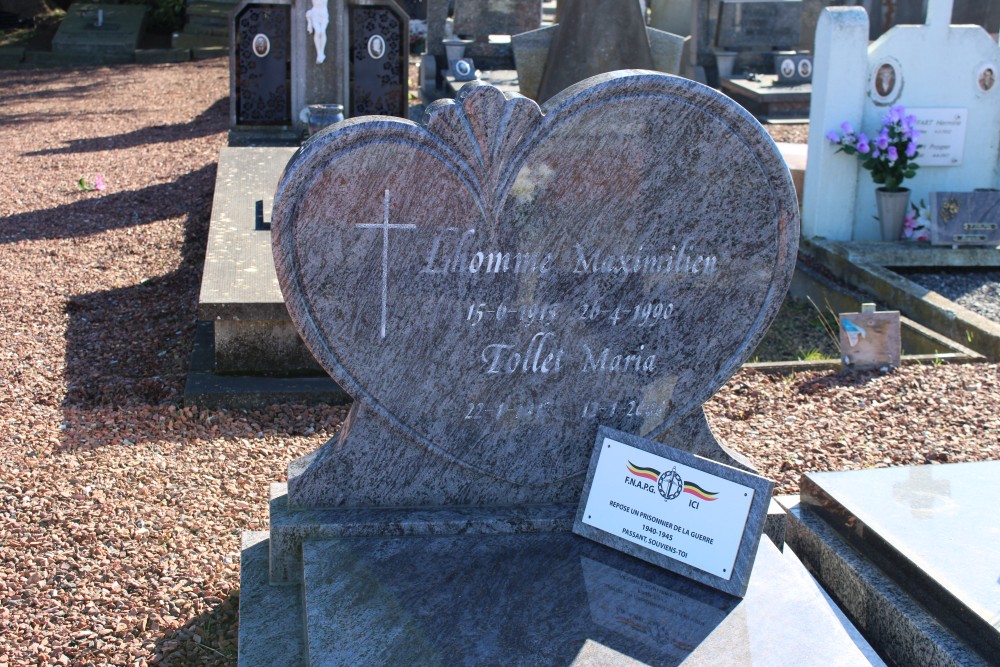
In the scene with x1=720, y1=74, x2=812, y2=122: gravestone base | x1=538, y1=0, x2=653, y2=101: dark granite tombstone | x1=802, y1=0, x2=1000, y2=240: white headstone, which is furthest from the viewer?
x1=720, y1=74, x2=812, y2=122: gravestone base

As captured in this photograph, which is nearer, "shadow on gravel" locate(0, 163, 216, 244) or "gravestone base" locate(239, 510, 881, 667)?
"gravestone base" locate(239, 510, 881, 667)

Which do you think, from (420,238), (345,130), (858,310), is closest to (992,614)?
(420,238)

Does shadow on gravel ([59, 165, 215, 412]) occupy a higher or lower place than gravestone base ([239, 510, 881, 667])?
lower

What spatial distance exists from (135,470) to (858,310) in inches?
177

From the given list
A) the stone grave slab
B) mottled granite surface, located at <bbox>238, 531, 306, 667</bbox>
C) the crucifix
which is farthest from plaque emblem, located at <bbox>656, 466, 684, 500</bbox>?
the stone grave slab

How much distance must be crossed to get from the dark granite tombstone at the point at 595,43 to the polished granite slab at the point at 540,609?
584 cm

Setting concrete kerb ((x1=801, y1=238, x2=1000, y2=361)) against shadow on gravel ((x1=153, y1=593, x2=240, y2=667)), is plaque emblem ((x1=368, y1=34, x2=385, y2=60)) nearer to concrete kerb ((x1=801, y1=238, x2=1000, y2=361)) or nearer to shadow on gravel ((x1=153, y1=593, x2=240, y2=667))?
concrete kerb ((x1=801, y1=238, x2=1000, y2=361))

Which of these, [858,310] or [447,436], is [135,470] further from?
[858,310]

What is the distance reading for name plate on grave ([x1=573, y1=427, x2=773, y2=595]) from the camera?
10.1 feet

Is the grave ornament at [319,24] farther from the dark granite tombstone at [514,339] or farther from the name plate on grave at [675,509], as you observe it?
the name plate on grave at [675,509]

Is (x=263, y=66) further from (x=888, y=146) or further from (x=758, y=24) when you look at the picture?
(x=758, y=24)

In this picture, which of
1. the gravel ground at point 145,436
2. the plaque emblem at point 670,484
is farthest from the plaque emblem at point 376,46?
the plaque emblem at point 670,484

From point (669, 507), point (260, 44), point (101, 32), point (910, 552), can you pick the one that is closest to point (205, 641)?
point (669, 507)

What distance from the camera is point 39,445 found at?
4.34 m
